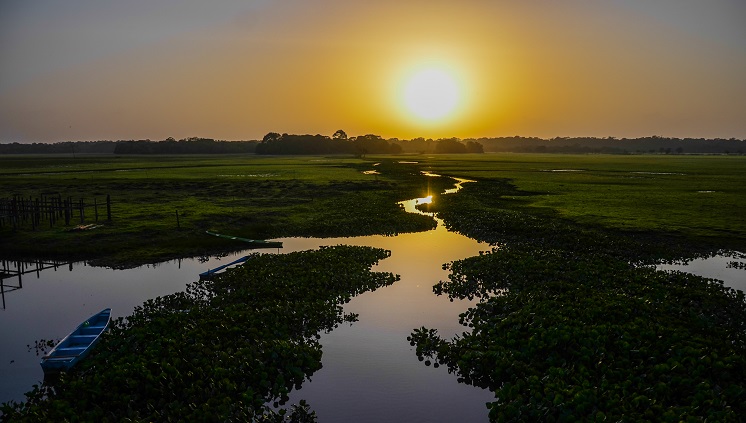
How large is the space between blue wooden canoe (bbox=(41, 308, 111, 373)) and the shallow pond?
0.87 m

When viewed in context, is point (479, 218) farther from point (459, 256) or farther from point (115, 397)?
point (115, 397)

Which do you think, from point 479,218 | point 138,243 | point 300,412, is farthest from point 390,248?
point 300,412

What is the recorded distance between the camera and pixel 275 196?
2346 inches

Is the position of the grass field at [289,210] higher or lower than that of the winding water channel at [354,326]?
higher

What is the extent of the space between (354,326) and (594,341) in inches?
365

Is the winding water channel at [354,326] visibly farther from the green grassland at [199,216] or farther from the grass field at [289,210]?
the grass field at [289,210]

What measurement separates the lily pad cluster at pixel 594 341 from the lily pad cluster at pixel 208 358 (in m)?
5.13

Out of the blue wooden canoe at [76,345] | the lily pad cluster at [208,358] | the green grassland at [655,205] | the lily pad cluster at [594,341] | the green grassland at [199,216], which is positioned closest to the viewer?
the lily pad cluster at [594,341]

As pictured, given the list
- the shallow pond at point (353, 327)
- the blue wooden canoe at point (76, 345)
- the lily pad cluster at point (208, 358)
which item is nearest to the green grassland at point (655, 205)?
the shallow pond at point (353, 327)

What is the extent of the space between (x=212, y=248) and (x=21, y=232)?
1634 cm

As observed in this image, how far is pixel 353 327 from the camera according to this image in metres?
19.4

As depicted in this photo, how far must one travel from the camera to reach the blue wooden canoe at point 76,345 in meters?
14.6

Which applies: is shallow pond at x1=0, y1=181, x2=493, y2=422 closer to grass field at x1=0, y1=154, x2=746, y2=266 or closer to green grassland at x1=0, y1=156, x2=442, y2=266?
green grassland at x1=0, y1=156, x2=442, y2=266

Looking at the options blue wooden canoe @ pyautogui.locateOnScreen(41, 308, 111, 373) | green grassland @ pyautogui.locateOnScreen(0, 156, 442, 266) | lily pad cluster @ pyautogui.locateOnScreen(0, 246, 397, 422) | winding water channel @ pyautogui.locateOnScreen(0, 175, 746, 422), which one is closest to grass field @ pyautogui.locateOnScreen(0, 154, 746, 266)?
green grassland @ pyautogui.locateOnScreen(0, 156, 442, 266)
